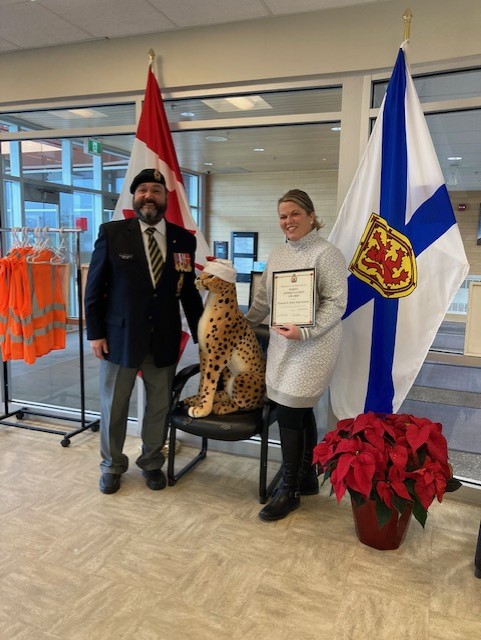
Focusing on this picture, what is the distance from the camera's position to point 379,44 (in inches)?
101

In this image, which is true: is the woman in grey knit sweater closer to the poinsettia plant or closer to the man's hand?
the poinsettia plant

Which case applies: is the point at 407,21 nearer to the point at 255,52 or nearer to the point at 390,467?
the point at 255,52

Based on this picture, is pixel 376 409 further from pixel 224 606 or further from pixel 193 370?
pixel 224 606

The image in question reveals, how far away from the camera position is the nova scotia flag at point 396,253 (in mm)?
2455

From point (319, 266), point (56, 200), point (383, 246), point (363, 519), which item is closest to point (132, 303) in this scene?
point (319, 266)

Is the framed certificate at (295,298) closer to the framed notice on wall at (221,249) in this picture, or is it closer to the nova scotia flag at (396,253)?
the nova scotia flag at (396,253)

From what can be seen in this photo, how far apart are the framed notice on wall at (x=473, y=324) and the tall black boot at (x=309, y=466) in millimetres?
905

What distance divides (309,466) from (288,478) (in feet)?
0.72

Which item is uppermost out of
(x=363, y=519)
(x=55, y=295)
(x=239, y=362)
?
(x=55, y=295)

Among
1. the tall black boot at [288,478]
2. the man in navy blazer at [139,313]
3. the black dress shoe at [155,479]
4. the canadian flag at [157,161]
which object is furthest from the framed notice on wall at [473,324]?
the black dress shoe at [155,479]

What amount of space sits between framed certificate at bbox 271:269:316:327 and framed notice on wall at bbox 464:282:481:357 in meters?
0.94

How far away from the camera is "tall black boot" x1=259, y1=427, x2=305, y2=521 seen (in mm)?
2473

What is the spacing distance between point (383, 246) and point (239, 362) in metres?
0.95

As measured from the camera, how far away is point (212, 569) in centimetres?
211
